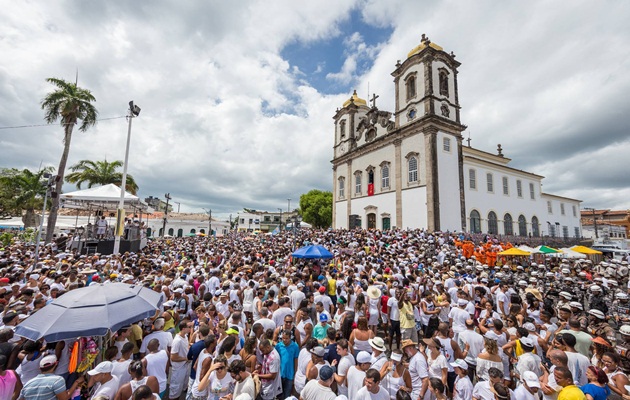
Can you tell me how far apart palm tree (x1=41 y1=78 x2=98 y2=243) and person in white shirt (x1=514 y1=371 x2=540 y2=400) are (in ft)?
88.4

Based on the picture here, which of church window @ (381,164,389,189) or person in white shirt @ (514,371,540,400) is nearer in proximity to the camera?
person in white shirt @ (514,371,540,400)

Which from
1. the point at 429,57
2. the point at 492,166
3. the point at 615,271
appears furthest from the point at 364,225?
the point at 615,271

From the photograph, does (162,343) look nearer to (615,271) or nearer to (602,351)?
(602,351)

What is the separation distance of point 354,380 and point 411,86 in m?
31.6

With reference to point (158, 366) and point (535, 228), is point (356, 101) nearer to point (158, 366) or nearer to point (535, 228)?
point (535, 228)

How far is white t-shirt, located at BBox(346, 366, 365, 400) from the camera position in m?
3.59

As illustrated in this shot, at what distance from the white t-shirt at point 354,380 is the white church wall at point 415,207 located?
79.4 feet

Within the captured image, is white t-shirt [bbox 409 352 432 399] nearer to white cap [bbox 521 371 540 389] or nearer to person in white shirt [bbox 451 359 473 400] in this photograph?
person in white shirt [bbox 451 359 473 400]

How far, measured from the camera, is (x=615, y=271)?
1250 cm

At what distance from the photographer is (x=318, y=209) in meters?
56.2

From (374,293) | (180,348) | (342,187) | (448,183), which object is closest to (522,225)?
(448,183)

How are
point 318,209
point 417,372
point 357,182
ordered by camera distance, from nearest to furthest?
point 417,372 < point 357,182 < point 318,209

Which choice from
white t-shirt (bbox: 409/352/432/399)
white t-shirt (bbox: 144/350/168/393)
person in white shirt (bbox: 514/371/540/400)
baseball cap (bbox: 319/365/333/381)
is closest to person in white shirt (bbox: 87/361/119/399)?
white t-shirt (bbox: 144/350/168/393)

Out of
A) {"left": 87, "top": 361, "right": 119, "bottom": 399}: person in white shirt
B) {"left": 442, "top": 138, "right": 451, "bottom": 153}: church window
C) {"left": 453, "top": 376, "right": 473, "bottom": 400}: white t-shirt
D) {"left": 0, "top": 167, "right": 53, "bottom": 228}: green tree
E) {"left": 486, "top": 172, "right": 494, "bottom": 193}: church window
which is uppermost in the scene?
{"left": 442, "top": 138, "right": 451, "bottom": 153}: church window
